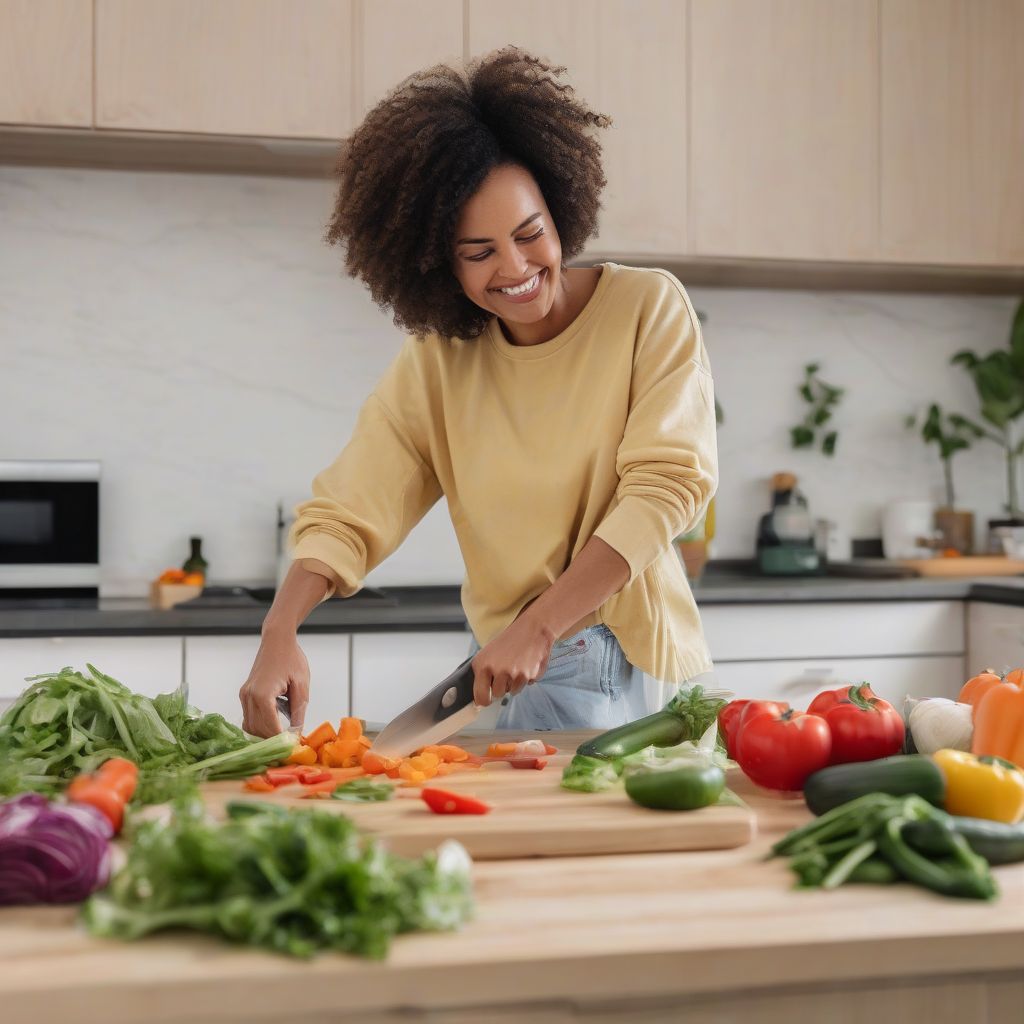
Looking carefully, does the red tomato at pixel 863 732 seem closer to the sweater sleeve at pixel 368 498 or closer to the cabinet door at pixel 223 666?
the sweater sleeve at pixel 368 498

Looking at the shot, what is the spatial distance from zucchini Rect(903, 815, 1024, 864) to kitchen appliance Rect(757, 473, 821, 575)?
2.33 metres

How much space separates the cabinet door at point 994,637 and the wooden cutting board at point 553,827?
198 cm

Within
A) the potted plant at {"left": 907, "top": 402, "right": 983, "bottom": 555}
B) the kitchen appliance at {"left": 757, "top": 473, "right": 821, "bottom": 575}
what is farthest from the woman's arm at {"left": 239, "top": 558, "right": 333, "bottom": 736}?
the potted plant at {"left": 907, "top": 402, "right": 983, "bottom": 555}

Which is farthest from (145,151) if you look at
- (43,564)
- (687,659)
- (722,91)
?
(687,659)

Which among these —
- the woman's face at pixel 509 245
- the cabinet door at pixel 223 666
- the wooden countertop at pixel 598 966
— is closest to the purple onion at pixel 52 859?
the wooden countertop at pixel 598 966

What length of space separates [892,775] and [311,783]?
0.60 meters

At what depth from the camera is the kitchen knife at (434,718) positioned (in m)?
1.47

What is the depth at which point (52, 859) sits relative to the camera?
96 centimetres

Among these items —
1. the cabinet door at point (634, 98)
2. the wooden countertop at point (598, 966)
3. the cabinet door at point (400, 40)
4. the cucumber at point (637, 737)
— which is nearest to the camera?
the wooden countertop at point (598, 966)

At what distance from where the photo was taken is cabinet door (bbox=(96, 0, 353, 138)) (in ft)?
9.31

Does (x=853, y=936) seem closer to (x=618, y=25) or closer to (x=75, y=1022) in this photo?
(x=75, y=1022)

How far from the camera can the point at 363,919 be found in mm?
857

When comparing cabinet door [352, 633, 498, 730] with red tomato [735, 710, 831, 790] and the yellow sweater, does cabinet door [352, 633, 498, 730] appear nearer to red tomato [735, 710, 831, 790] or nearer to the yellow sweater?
the yellow sweater

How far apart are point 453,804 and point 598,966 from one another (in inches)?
13.7
